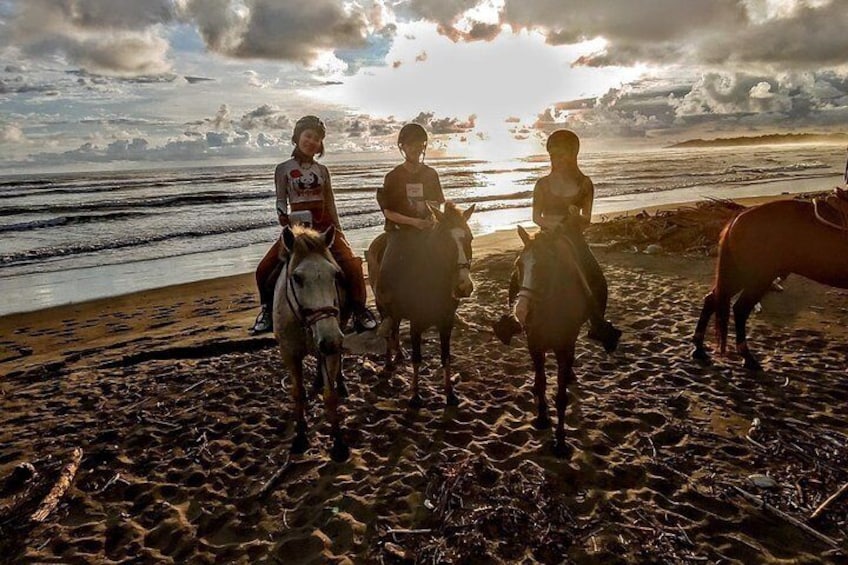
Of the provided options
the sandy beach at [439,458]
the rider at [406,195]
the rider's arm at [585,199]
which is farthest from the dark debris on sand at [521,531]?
the rider's arm at [585,199]

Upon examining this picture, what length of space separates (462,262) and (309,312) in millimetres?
2043

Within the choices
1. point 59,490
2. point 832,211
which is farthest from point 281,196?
point 832,211

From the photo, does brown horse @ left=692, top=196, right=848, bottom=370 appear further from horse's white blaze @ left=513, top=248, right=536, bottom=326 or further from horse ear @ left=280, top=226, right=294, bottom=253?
horse ear @ left=280, top=226, right=294, bottom=253

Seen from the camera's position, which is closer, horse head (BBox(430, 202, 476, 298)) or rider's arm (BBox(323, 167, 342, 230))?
horse head (BBox(430, 202, 476, 298))

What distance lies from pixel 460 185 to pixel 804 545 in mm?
44338

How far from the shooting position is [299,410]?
515 cm

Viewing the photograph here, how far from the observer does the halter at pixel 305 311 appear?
13.6 ft

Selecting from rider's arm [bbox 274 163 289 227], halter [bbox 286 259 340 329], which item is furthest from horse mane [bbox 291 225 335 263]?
rider's arm [bbox 274 163 289 227]

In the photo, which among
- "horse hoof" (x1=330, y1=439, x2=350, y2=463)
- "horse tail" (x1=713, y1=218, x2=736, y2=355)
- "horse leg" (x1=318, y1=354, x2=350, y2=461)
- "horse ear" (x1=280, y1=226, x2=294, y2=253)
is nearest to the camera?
"horse ear" (x1=280, y1=226, x2=294, y2=253)

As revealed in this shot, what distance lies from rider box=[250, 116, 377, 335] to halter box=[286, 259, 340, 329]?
2.71 feet

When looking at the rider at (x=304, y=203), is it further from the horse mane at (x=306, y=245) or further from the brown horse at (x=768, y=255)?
the brown horse at (x=768, y=255)

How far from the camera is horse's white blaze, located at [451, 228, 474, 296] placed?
5.42 meters

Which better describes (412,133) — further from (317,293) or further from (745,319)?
(745,319)

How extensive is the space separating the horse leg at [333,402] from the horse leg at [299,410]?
13.5 inches
